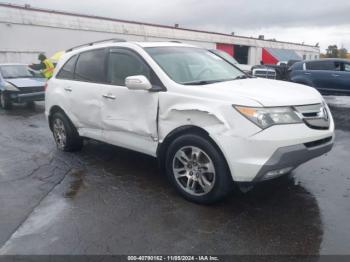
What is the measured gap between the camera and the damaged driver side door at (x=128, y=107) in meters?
4.41

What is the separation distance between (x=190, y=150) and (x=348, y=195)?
198cm

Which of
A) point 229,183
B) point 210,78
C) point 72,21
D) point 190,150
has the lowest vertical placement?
point 229,183

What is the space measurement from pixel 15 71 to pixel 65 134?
817cm

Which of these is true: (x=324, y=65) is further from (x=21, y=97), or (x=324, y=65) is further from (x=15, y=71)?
(x=15, y=71)

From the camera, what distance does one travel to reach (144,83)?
13.8ft

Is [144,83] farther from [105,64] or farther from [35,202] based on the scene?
[35,202]

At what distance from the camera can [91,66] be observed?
5.39 m

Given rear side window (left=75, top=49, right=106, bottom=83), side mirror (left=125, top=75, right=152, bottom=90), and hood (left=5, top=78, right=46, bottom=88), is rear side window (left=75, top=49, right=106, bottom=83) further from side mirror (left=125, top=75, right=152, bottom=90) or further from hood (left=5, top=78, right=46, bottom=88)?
hood (left=5, top=78, right=46, bottom=88)

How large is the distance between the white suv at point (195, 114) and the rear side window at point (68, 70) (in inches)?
4.6

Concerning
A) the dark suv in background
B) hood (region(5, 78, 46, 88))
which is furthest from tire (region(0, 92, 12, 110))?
the dark suv in background

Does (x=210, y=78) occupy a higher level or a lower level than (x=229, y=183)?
higher

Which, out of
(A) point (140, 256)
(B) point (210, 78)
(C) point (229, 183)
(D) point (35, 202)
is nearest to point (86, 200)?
(D) point (35, 202)

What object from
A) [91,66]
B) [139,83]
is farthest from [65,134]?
[139,83]

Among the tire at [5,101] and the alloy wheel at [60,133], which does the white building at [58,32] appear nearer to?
the tire at [5,101]
